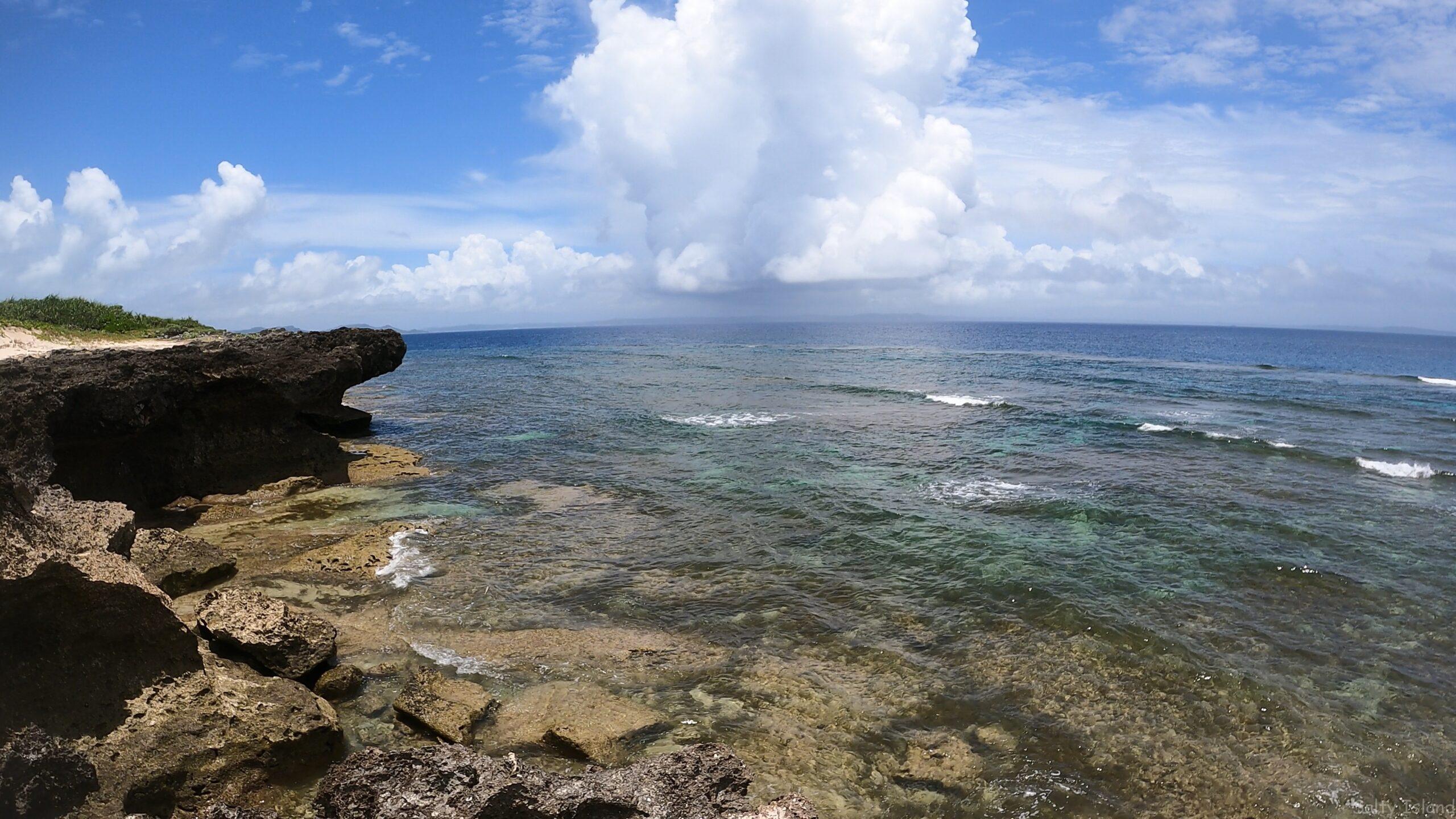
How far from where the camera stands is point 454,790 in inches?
231

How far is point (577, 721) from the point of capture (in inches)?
356

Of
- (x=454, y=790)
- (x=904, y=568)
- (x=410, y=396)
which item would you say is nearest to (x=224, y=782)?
A: (x=454, y=790)

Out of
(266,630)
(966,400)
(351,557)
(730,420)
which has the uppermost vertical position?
(966,400)

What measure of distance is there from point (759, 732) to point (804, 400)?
112 ft

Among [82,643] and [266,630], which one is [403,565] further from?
[82,643]

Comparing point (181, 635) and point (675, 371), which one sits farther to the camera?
point (675, 371)

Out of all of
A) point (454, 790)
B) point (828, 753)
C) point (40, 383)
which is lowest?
point (828, 753)

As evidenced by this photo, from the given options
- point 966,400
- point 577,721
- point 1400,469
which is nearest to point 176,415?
point 577,721

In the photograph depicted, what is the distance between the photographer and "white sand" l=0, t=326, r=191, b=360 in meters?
29.9

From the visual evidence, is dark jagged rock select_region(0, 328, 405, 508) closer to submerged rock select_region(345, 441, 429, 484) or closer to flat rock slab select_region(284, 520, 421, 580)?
submerged rock select_region(345, 441, 429, 484)

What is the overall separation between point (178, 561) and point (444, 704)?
680 centimetres

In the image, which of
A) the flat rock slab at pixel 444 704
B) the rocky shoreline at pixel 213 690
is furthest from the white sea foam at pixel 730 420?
A: the flat rock slab at pixel 444 704

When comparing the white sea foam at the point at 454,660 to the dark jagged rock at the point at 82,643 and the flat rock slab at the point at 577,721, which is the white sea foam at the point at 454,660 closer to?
the flat rock slab at the point at 577,721

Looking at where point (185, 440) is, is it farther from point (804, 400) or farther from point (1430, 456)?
point (1430, 456)
